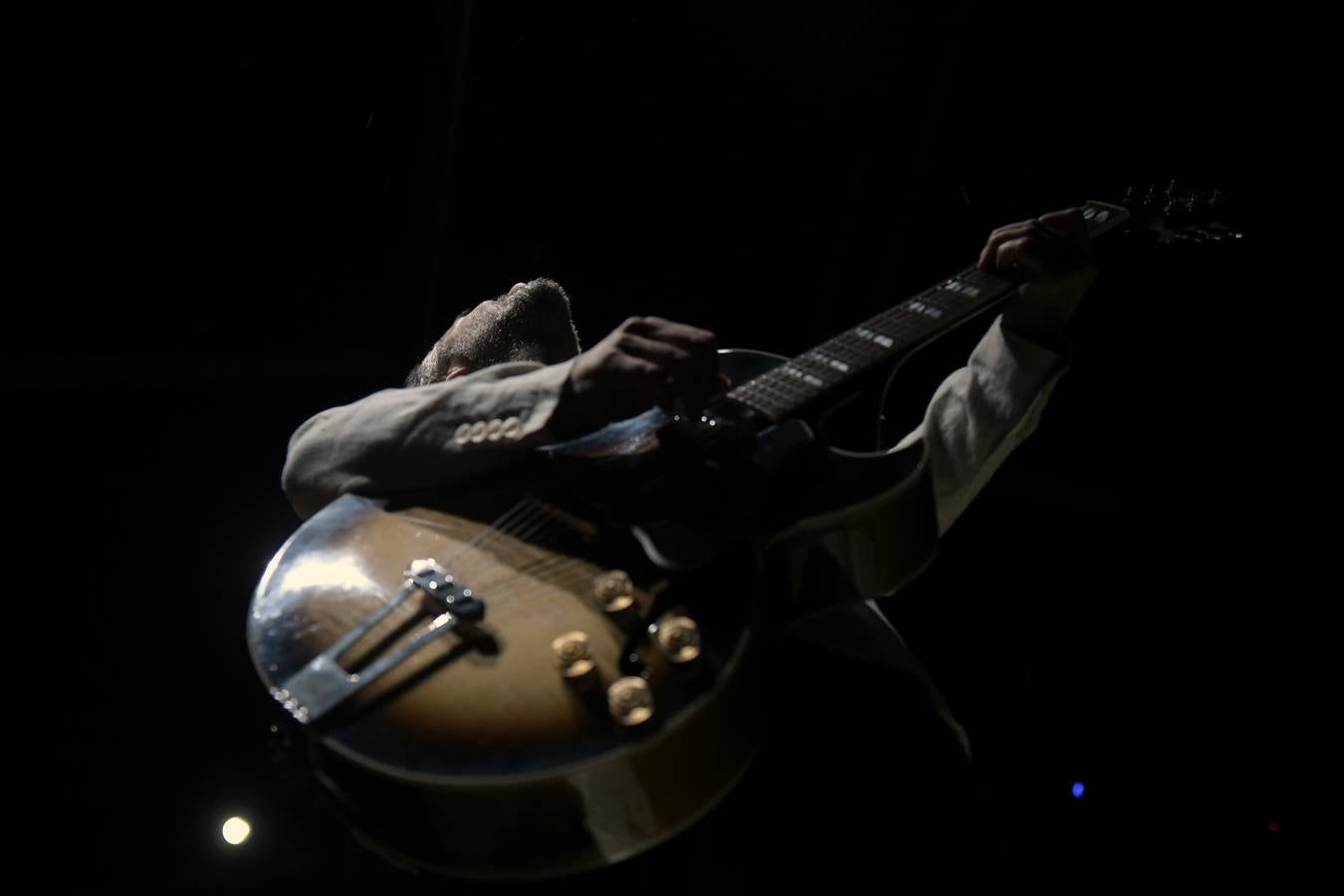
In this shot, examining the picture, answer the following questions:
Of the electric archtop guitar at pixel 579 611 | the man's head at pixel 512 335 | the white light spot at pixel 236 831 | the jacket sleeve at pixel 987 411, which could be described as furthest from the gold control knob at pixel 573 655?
the white light spot at pixel 236 831

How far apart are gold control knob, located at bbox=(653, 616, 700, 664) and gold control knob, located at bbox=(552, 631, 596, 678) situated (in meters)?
0.08

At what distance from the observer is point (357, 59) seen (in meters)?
2.29

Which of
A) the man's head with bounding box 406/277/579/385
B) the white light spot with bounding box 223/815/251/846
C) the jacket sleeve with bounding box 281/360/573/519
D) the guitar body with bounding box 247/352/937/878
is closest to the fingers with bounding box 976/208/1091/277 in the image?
the guitar body with bounding box 247/352/937/878

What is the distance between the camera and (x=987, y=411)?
128 centimetres

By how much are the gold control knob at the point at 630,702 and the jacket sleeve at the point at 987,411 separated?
579 millimetres

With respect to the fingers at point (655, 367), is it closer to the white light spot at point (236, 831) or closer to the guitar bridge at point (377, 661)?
the guitar bridge at point (377, 661)

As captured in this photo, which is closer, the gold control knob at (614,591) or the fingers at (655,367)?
the gold control knob at (614,591)

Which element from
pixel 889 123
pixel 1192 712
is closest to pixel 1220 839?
pixel 1192 712

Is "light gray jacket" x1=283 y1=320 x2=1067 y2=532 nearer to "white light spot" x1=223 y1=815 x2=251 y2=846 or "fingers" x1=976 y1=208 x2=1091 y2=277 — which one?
"fingers" x1=976 y1=208 x2=1091 y2=277

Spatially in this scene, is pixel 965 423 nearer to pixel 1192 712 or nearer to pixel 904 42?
pixel 1192 712

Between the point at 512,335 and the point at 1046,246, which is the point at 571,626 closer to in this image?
the point at 1046,246

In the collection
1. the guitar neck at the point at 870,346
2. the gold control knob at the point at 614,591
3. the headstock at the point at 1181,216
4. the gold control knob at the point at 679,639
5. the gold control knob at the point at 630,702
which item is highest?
the headstock at the point at 1181,216

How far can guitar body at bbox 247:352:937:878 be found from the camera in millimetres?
819

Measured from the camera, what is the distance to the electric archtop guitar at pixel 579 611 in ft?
2.70
